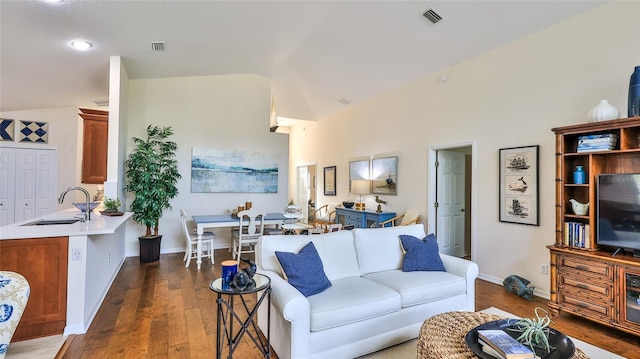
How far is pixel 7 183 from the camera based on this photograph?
5617 millimetres

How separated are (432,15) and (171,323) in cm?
442

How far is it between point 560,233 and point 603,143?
92 centimetres

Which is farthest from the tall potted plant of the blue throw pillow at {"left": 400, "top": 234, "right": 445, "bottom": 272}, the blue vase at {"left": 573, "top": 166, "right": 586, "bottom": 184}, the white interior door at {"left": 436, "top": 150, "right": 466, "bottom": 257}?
the blue vase at {"left": 573, "top": 166, "right": 586, "bottom": 184}

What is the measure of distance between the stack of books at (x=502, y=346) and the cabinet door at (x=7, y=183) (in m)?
7.73

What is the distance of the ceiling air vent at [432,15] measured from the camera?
3.69m

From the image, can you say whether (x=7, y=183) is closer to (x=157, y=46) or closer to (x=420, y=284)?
(x=157, y=46)

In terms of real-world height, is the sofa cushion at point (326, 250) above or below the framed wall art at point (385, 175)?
below

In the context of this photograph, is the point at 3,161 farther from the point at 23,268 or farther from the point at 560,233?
the point at 560,233

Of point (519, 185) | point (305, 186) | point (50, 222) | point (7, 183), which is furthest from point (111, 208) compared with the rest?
point (305, 186)

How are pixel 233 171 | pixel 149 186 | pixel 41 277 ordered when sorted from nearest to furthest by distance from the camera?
1. pixel 41 277
2. pixel 149 186
3. pixel 233 171

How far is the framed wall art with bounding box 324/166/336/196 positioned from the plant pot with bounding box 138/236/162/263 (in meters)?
4.29

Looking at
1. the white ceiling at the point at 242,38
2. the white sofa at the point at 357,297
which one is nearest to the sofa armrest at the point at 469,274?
the white sofa at the point at 357,297

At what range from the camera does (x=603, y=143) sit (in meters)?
2.78

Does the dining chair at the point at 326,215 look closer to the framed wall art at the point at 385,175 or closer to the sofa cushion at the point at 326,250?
the framed wall art at the point at 385,175
